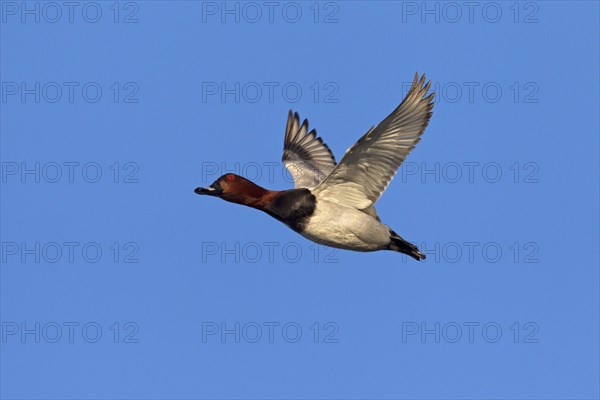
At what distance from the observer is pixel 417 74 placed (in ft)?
48.4

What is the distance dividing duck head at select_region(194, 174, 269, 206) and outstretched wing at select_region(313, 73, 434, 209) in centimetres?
92

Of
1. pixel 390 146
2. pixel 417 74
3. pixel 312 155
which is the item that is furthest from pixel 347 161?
pixel 312 155

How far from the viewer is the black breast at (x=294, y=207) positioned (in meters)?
15.1

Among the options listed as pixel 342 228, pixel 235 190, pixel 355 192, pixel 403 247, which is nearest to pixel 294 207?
pixel 342 228

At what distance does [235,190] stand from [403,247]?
2720 millimetres

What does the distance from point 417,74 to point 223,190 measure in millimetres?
3460

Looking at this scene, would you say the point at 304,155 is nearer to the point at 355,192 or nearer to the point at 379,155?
the point at 355,192

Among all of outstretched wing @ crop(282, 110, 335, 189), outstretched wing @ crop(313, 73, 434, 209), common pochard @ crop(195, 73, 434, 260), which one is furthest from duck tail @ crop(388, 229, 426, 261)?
outstretched wing @ crop(282, 110, 335, 189)

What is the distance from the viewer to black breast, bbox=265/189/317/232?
15.1 m

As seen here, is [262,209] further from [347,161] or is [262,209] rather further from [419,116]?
[419,116]

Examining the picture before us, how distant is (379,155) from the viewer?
1502 cm

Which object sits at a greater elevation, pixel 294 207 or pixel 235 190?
pixel 235 190

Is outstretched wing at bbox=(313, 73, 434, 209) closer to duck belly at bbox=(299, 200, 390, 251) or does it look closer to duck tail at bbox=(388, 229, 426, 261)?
duck belly at bbox=(299, 200, 390, 251)

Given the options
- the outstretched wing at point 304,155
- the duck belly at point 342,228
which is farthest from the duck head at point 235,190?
the outstretched wing at point 304,155
